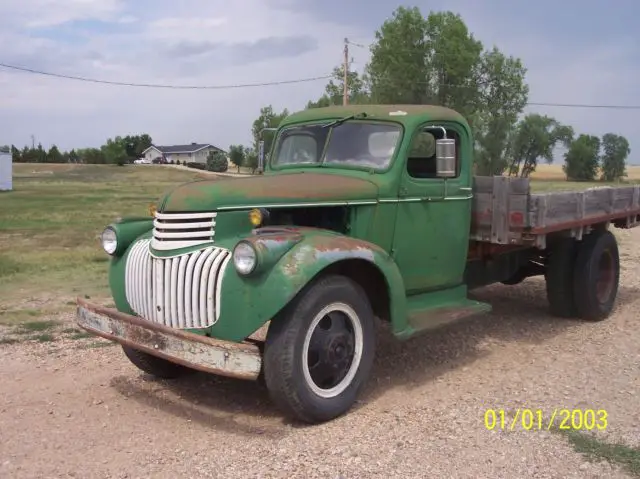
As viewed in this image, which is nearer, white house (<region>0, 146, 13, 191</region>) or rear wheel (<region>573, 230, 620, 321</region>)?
rear wheel (<region>573, 230, 620, 321</region>)

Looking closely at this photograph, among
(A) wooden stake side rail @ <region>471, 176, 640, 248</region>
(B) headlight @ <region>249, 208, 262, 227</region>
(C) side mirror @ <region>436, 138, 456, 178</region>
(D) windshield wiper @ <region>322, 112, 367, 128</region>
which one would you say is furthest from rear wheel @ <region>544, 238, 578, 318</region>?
(B) headlight @ <region>249, 208, 262, 227</region>

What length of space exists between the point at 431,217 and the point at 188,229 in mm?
2069

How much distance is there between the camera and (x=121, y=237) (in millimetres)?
4809

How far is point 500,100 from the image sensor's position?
167 ft

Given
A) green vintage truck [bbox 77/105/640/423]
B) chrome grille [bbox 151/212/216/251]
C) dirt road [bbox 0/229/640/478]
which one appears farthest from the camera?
chrome grille [bbox 151/212/216/251]

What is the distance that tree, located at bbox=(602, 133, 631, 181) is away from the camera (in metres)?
72.2

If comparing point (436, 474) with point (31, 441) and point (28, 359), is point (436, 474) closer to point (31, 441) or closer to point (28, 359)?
point (31, 441)

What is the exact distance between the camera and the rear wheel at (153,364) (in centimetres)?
500

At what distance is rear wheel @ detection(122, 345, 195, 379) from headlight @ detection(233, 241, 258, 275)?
1479 mm

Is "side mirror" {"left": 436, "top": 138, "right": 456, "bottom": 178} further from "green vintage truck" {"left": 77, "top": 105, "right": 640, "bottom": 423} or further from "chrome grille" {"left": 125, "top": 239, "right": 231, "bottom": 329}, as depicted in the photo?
"chrome grille" {"left": 125, "top": 239, "right": 231, "bottom": 329}

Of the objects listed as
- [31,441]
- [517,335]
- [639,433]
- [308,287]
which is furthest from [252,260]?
[517,335]

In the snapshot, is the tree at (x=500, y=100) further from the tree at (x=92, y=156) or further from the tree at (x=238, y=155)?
the tree at (x=92, y=156)

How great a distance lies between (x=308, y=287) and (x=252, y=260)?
1.40ft

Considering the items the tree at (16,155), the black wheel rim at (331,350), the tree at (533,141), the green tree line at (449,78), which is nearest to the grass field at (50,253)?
the black wheel rim at (331,350)
